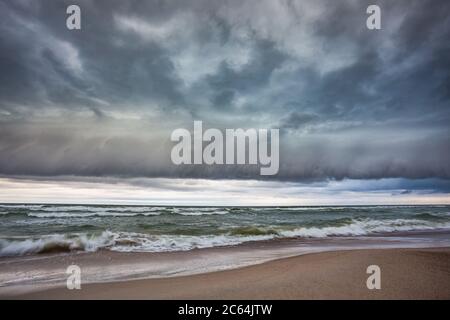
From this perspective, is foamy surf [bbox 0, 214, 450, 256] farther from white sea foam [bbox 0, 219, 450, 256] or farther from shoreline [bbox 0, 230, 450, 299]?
shoreline [bbox 0, 230, 450, 299]

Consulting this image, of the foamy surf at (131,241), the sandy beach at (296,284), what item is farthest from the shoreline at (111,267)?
the foamy surf at (131,241)

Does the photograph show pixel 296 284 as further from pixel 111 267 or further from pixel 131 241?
pixel 131 241

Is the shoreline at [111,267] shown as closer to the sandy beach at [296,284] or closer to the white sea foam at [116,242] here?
the sandy beach at [296,284]

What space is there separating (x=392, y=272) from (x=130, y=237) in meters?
11.2

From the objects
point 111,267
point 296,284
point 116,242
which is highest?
point 296,284

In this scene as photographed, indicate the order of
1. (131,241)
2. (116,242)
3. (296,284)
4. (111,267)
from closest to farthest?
(296,284)
(111,267)
(116,242)
(131,241)

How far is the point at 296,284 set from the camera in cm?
523

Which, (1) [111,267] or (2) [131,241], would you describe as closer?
(1) [111,267]

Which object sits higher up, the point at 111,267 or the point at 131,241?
the point at 111,267

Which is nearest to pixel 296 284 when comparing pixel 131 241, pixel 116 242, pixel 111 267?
pixel 111 267

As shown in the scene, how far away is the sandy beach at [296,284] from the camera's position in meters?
4.71

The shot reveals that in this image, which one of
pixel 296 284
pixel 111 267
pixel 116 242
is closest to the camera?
pixel 296 284
